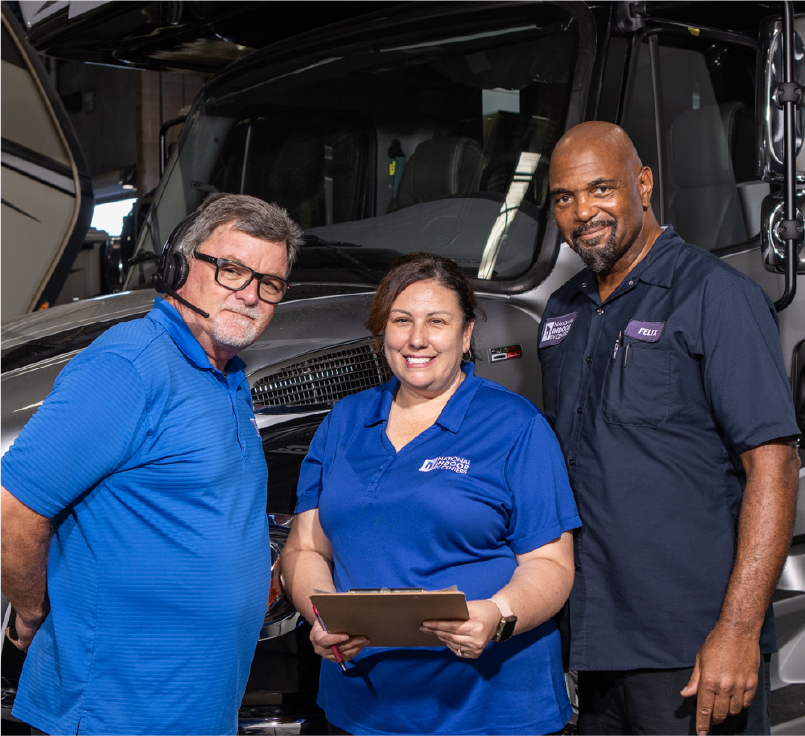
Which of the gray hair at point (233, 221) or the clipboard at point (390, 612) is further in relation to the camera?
the gray hair at point (233, 221)

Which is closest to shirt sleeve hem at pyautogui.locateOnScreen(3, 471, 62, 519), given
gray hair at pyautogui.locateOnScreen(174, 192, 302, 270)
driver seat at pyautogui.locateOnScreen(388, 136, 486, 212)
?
gray hair at pyautogui.locateOnScreen(174, 192, 302, 270)

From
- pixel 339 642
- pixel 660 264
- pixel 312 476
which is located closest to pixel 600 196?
pixel 660 264

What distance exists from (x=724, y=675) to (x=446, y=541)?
0.70m

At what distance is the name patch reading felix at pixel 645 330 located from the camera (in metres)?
2.40

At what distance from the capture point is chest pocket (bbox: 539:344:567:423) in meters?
2.62

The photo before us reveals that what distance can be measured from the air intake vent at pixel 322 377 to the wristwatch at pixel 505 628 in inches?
38.6

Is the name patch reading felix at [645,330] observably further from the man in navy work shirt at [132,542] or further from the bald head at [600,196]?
the man in navy work shirt at [132,542]

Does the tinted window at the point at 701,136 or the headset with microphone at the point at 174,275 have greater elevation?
the tinted window at the point at 701,136

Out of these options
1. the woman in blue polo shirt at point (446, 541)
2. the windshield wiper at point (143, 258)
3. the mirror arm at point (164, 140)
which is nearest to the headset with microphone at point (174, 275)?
the woman in blue polo shirt at point (446, 541)

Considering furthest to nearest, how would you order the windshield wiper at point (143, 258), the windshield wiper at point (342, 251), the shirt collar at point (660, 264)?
the windshield wiper at point (143, 258) < the windshield wiper at point (342, 251) < the shirt collar at point (660, 264)

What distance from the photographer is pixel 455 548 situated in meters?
2.18

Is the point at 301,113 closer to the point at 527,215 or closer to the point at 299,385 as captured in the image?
the point at 527,215

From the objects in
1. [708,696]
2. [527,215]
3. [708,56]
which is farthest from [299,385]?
[708,56]

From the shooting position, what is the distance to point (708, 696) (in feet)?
7.29
